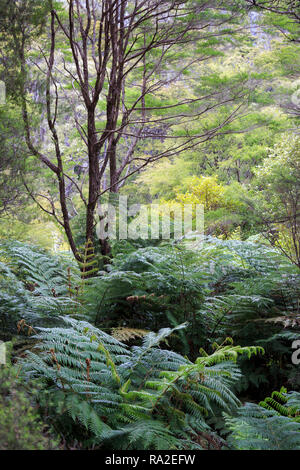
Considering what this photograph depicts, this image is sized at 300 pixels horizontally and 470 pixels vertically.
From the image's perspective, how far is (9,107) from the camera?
2438 mm

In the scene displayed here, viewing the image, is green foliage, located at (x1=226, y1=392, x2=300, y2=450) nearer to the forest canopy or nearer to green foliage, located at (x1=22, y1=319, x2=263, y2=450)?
Result: the forest canopy

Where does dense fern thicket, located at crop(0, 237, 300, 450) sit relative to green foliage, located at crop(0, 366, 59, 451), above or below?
below

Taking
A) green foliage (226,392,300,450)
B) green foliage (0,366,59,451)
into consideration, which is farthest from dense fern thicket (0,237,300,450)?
green foliage (0,366,59,451)

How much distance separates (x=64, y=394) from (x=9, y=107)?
1.97m

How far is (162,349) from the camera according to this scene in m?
1.83

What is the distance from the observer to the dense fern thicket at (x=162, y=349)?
1.07 metres

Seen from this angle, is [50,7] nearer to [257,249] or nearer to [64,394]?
[257,249]

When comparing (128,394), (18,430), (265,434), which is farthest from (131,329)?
(18,430)

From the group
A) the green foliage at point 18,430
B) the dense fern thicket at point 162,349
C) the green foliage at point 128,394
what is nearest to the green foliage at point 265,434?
the dense fern thicket at point 162,349

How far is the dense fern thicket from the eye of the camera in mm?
1070

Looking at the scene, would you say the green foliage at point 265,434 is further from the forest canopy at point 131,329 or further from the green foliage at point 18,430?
the green foliage at point 18,430

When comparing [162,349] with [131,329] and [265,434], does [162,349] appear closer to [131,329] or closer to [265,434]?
[131,329]

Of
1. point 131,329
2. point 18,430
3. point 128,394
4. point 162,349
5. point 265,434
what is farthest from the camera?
point 162,349
